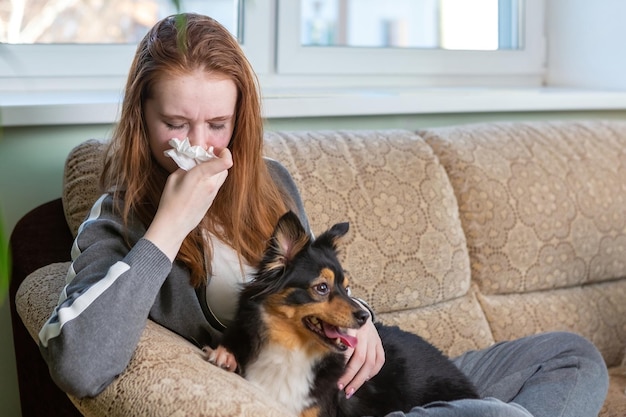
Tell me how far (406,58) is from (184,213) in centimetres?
192

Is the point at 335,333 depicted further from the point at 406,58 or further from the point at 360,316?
the point at 406,58

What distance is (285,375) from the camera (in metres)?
1.50

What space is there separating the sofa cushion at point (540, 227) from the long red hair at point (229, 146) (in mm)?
887

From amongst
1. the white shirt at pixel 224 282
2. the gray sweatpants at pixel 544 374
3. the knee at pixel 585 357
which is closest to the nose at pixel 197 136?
the white shirt at pixel 224 282

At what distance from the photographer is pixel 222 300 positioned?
171cm

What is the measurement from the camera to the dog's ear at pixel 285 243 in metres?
1.51

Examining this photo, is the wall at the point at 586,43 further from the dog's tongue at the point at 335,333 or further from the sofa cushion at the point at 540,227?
the dog's tongue at the point at 335,333

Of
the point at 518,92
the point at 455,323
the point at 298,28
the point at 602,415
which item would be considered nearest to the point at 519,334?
the point at 455,323

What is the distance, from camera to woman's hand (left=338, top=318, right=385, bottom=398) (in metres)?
1.58

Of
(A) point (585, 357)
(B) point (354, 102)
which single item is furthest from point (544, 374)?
(B) point (354, 102)

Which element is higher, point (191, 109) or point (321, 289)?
point (191, 109)

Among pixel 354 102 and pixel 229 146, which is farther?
pixel 354 102

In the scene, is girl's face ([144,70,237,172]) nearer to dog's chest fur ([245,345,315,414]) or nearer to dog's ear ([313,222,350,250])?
dog's ear ([313,222,350,250])

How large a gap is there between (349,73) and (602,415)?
154 centimetres
